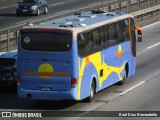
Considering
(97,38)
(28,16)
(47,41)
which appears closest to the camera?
(47,41)

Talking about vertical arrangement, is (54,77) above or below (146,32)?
above

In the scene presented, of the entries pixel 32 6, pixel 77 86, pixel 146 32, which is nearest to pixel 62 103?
pixel 77 86

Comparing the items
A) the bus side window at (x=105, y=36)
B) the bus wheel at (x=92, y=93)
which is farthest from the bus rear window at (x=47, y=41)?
the bus side window at (x=105, y=36)

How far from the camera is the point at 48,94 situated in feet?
78.9

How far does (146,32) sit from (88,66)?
2244 centimetres

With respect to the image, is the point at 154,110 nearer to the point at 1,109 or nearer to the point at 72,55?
the point at 72,55

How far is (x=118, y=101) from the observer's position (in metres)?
25.2

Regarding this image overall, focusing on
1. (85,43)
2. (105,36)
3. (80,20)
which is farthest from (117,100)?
(80,20)

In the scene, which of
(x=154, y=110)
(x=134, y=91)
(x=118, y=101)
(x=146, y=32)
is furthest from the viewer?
(x=146, y=32)

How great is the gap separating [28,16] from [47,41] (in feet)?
112

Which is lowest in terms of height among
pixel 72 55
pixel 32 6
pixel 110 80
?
pixel 32 6

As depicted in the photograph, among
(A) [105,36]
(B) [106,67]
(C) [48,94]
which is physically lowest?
(B) [106,67]

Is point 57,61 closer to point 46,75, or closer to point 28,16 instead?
point 46,75

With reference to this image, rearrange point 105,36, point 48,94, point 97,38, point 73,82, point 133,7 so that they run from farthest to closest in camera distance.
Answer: point 133,7, point 105,36, point 97,38, point 48,94, point 73,82
